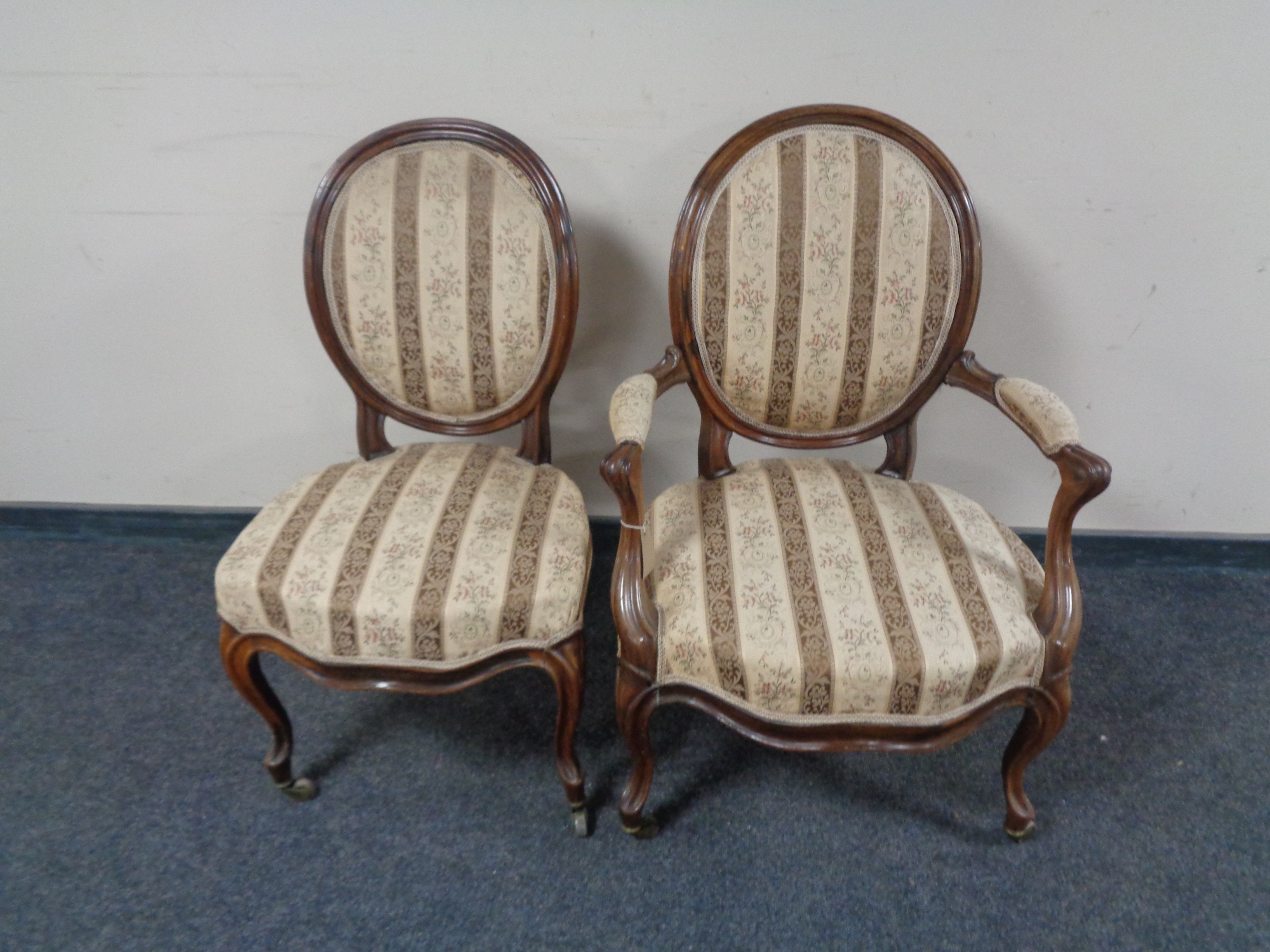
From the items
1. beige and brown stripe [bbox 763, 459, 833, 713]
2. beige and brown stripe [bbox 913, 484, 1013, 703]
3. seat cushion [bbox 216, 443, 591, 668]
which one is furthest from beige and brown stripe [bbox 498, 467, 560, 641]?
beige and brown stripe [bbox 913, 484, 1013, 703]

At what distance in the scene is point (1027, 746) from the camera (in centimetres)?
105

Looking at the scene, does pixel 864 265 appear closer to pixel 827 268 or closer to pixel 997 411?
pixel 827 268

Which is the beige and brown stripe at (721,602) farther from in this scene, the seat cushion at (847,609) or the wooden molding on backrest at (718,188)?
the wooden molding on backrest at (718,188)

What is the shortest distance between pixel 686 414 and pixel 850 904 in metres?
0.88

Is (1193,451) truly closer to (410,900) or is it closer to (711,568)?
(711,568)

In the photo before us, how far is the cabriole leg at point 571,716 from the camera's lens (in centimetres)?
100

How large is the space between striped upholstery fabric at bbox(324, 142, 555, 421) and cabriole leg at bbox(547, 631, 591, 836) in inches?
17.4

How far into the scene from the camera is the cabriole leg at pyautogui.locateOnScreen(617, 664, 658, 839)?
0.98 metres

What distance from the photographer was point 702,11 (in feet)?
3.79

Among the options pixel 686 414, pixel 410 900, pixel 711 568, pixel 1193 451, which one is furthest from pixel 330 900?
pixel 1193 451

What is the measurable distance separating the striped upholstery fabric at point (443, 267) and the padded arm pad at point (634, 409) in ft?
0.66

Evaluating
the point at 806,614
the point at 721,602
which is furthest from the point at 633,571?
the point at 806,614

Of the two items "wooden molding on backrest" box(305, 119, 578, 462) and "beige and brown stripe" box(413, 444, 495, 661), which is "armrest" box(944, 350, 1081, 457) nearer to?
"wooden molding on backrest" box(305, 119, 578, 462)

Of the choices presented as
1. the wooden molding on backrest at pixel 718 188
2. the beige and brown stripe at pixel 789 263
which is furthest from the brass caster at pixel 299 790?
the beige and brown stripe at pixel 789 263
